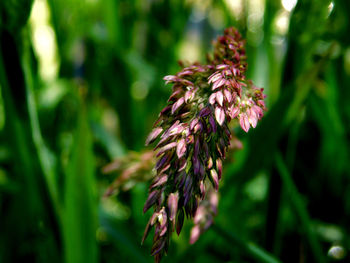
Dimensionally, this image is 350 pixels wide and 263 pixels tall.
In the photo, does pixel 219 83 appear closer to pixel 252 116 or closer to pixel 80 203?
pixel 252 116

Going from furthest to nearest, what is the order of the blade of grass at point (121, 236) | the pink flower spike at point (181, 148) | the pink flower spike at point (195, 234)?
1. the blade of grass at point (121, 236)
2. the pink flower spike at point (195, 234)
3. the pink flower spike at point (181, 148)

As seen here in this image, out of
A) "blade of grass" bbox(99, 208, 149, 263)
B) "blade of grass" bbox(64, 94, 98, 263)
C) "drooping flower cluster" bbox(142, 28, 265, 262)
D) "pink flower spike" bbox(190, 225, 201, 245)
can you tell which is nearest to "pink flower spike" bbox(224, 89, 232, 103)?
"drooping flower cluster" bbox(142, 28, 265, 262)

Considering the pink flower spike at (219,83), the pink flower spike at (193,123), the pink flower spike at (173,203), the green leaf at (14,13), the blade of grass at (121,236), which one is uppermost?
the green leaf at (14,13)

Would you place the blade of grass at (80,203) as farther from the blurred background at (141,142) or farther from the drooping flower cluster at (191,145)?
the drooping flower cluster at (191,145)

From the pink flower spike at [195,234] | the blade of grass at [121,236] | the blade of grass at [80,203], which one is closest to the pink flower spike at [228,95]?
the pink flower spike at [195,234]

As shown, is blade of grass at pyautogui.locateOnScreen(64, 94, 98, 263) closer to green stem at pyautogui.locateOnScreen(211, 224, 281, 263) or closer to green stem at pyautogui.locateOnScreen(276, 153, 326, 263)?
green stem at pyautogui.locateOnScreen(211, 224, 281, 263)

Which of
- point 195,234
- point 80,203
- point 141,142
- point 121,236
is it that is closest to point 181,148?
point 195,234

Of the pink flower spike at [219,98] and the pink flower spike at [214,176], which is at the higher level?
the pink flower spike at [219,98]
